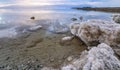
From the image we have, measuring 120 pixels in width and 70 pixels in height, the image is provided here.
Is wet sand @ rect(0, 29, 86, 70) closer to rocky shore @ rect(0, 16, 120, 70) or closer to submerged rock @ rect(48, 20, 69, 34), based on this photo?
rocky shore @ rect(0, 16, 120, 70)

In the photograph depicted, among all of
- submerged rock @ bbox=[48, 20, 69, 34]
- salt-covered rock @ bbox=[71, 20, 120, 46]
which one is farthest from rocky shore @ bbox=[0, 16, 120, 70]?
submerged rock @ bbox=[48, 20, 69, 34]

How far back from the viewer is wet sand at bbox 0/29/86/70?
5.16 metres

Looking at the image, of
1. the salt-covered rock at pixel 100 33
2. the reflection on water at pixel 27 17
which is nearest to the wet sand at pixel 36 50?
the salt-covered rock at pixel 100 33

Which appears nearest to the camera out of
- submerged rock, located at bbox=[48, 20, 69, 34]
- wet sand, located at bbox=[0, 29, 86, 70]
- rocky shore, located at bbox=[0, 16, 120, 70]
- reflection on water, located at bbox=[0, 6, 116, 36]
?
rocky shore, located at bbox=[0, 16, 120, 70]

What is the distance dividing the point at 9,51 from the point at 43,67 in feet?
7.14

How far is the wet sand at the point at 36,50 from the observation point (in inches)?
203

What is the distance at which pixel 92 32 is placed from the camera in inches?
250

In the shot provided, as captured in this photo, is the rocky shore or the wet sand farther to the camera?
the wet sand

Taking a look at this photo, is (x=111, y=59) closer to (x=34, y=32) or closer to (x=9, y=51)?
(x=9, y=51)

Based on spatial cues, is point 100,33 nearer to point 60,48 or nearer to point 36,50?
point 60,48

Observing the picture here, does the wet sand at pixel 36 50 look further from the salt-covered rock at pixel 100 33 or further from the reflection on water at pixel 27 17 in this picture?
the reflection on water at pixel 27 17

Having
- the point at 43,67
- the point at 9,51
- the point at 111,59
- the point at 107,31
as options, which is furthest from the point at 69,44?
the point at 111,59

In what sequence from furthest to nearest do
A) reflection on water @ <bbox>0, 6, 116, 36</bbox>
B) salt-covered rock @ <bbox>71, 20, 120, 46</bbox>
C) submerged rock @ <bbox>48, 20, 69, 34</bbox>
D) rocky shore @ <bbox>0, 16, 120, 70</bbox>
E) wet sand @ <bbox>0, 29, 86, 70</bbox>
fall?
1. reflection on water @ <bbox>0, 6, 116, 36</bbox>
2. submerged rock @ <bbox>48, 20, 69, 34</bbox>
3. salt-covered rock @ <bbox>71, 20, 120, 46</bbox>
4. wet sand @ <bbox>0, 29, 86, 70</bbox>
5. rocky shore @ <bbox>0, 16, 120, 70</bbox>


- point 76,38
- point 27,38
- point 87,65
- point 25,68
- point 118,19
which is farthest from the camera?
point 118,19
